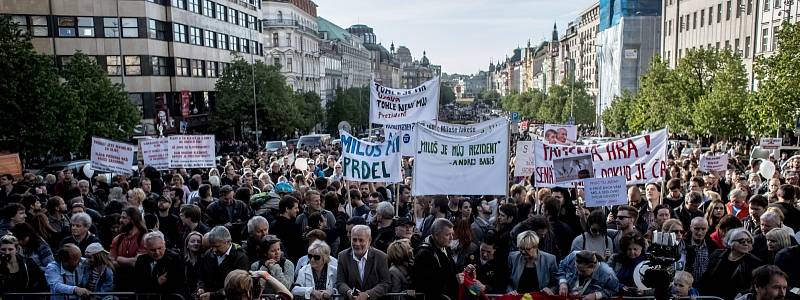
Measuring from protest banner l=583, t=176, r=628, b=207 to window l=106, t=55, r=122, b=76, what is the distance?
3913 centimetres

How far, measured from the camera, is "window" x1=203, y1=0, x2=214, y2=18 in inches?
1954

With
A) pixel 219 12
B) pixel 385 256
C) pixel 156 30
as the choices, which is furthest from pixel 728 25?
pixel 385 256

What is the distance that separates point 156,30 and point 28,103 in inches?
835

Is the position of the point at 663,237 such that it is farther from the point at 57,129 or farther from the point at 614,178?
the point at 57,129

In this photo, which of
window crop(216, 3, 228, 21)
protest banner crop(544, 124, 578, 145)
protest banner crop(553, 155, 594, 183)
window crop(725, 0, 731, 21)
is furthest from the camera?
window crop(216, 3, 228, 21)

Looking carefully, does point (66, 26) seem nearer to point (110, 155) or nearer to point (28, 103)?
point (28, 103)

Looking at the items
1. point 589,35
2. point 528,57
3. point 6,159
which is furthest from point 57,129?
point 528,57

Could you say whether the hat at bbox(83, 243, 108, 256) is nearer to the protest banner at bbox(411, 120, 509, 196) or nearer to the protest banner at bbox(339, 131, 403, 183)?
the protest banner at bbox(411, 120, 509, 196)

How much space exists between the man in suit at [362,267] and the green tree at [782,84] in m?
22.4

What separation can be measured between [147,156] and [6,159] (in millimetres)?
6370

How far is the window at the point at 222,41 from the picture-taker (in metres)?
52.3

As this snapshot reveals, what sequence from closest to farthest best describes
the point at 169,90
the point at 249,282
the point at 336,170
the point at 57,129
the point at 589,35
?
1. the point at 249,282
2. the point at 336,170
3. the point at 57,129
4. the point at 169,90
5. the point at 589,35

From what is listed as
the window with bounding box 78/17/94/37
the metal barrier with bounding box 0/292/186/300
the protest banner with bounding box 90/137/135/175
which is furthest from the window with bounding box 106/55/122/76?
the metal barrier with bounding box 0/292/186/300

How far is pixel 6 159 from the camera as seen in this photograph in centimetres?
1839
